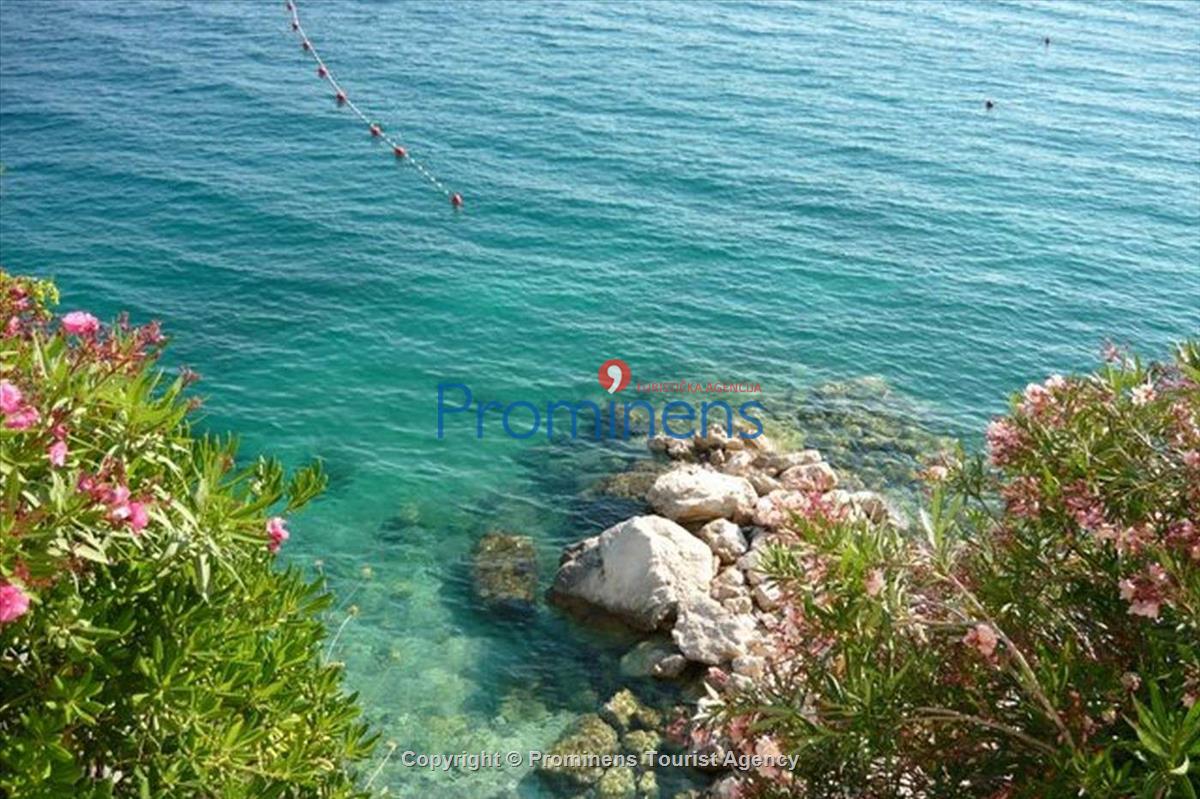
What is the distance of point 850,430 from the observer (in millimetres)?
23281

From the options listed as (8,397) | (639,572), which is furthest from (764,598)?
(8,397)

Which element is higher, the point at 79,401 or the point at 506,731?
the point at 79,401

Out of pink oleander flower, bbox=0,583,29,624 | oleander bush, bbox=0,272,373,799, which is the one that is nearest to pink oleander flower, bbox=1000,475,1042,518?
oleander bush, bbox=0,272,373,799

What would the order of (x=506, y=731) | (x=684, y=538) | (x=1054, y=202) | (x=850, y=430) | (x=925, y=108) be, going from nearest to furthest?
(x=506, y=731), (x=684, y=538), (x=850, y=430), (x=1054, y=202), (x=925, y=108)

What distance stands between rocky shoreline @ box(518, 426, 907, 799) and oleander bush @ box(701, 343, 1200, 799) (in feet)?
11.6

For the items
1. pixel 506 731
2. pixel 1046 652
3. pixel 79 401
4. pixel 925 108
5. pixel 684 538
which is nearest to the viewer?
pixel 79 401

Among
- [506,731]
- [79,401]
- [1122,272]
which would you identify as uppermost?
[79,401]

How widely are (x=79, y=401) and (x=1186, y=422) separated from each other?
8487 millimetres

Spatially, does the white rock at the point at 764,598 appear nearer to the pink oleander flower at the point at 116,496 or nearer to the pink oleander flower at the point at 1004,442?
the pink oleander flower at the point at 1004,442

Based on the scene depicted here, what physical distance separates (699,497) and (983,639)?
1119cm

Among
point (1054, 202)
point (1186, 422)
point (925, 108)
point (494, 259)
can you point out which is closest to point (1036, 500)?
point (1186, 422)

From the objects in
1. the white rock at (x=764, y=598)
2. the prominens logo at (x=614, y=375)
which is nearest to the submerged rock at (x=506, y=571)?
the white rock at (x=764, y=598)

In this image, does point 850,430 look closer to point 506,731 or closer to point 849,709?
point 506,731

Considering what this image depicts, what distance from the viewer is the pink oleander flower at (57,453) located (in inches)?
240
